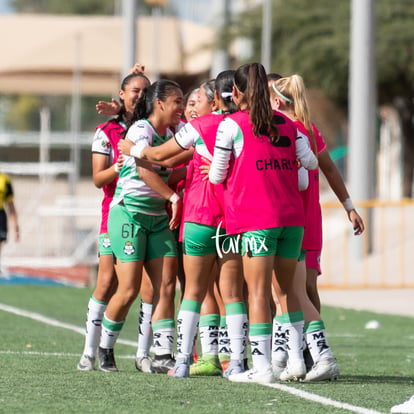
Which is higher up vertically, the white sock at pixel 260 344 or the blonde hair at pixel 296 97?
the blonde hair at pixel 296 97

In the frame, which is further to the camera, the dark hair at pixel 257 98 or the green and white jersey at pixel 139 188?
the green and white jersey at pixel 139 188

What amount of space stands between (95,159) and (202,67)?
41.7 metres

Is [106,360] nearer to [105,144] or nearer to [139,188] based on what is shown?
[139,188]

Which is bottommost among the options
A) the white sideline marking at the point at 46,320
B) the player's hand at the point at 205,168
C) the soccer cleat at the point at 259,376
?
the white sideline marking at the point at 46,320

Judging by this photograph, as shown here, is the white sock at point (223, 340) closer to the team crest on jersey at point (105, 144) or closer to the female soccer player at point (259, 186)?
the female soccer player at point (259, 186)

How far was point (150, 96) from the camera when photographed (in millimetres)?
8711

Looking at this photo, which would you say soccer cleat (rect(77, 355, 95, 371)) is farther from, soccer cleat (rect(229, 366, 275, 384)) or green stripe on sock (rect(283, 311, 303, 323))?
green stripe on sock (rect(283, 311, 303, 323))

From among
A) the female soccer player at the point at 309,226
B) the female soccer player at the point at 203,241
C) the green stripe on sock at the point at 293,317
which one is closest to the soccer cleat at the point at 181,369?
the female soccer player at the point at 203,241

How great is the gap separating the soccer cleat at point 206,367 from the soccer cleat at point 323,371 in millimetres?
668

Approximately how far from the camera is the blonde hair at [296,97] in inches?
332

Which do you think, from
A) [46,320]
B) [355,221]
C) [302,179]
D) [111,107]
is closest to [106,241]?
[111,107]

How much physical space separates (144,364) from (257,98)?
2.14 meters

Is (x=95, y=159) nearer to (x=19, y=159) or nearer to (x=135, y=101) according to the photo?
(x=135, y=101)

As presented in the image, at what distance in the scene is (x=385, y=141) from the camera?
51219 millimetres
